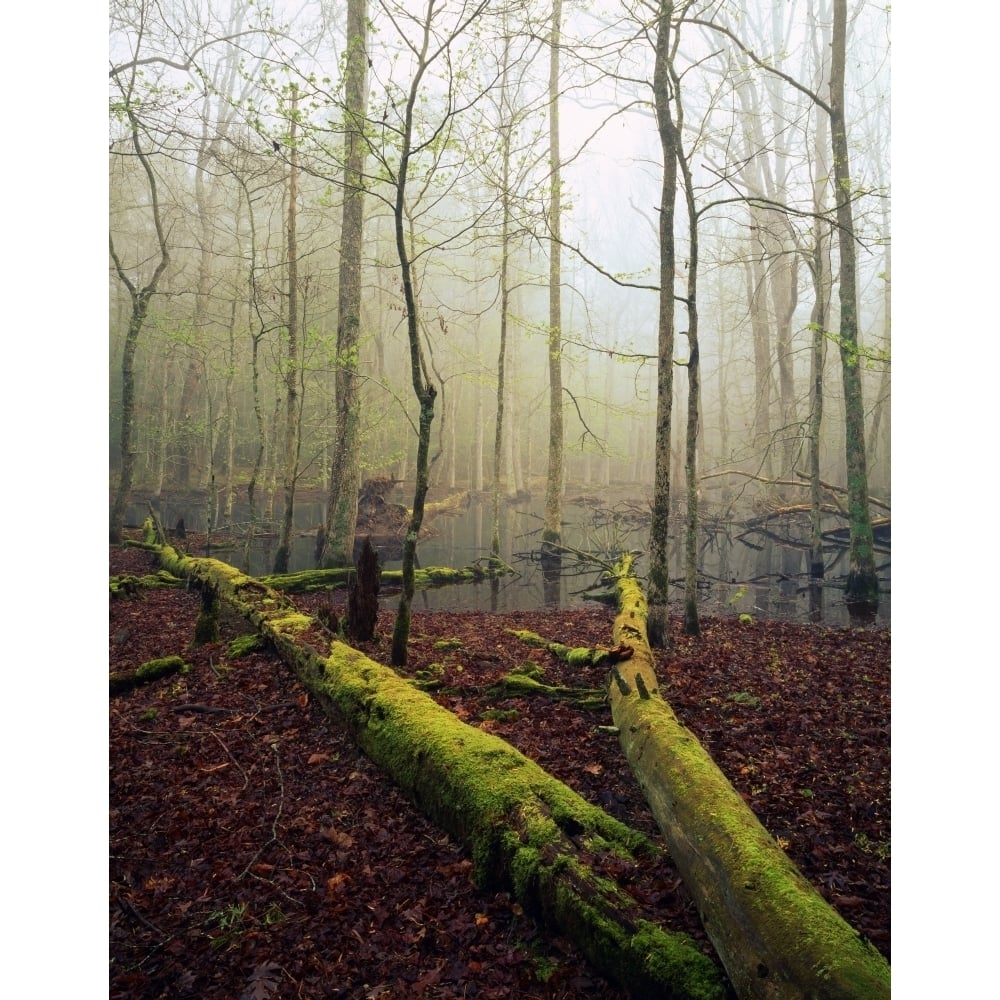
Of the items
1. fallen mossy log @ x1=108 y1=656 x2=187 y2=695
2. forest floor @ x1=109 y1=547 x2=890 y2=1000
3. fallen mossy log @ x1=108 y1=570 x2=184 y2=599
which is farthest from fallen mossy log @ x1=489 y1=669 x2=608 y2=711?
fallen mossy log @ x1=108 y1=570 x2=184 y2=599

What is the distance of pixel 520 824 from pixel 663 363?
4065 mm

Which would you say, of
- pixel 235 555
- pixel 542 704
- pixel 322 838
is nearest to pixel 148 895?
pixel 322 838

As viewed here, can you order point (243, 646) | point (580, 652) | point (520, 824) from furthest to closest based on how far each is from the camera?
point (243, 646)
point (580, 652)
point (520, 824)

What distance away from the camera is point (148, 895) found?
2.24 meters

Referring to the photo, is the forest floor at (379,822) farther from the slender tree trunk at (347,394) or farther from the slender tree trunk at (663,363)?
the slender tree trunk at (347,394)

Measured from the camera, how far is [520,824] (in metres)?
2.29

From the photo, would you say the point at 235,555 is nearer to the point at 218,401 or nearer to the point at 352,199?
the point at 352,199

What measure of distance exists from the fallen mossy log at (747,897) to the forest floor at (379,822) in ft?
0.51

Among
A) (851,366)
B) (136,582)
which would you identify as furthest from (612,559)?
(136,582)

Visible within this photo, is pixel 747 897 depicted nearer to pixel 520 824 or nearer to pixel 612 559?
pixel 520 824

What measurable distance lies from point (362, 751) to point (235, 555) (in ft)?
28.8

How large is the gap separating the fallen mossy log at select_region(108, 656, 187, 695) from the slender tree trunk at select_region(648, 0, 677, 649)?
3.89m
